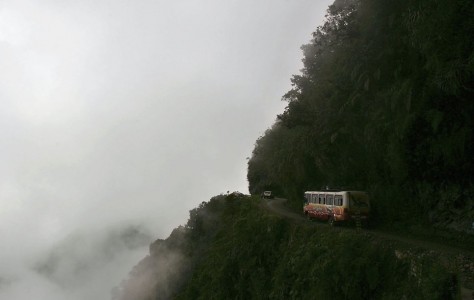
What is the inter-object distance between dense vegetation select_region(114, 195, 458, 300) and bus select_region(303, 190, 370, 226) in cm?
197

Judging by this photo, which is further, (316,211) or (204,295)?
(204,295)

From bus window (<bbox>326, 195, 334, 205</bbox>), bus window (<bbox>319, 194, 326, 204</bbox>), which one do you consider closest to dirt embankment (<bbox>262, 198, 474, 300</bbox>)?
bus window (<bbox>326, 195, 334, 205</bbox>)

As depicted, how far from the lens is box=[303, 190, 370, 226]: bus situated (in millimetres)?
23562

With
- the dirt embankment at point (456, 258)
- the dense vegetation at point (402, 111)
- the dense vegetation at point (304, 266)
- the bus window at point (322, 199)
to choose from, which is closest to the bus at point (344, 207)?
the bus window at point (322, 199)

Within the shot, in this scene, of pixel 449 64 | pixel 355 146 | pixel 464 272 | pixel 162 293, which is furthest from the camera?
pixel 162 293

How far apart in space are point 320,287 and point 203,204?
47858 mm

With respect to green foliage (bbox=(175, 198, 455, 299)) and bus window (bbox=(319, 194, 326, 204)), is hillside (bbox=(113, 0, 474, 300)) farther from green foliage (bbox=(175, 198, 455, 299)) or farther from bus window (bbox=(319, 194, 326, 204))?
bus window (bbox=(319, 194, 326, 204))

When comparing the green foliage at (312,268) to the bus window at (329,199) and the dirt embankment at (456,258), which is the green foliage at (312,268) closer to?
the dirt embankment at (456,258)

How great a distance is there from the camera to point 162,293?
186 ft

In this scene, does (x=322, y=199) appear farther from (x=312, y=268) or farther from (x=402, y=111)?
(x=402, y=111)

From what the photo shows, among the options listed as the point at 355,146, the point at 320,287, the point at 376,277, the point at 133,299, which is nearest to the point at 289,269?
the point at 320,287

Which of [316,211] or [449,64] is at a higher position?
[449,64]

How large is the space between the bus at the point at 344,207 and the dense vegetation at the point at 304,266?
1.97 meters

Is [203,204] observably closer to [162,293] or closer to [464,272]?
[162,293]
